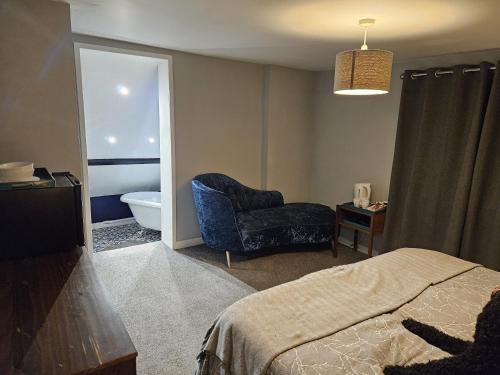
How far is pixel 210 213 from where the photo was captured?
3451mm

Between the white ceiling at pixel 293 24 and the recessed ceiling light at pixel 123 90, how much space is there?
1.19 metres

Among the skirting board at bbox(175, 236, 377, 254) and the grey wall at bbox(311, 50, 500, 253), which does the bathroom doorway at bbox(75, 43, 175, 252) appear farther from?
the grey wall at bbox(311, 50, 500, 253)

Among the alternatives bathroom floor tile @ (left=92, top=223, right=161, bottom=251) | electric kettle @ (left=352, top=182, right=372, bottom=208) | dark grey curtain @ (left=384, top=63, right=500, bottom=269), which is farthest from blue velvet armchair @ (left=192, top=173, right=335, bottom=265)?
bathroom floor tile @ (left=92, top=223, right=161, bottom=251)

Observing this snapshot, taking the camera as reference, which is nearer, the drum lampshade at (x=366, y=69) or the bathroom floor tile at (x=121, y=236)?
the drum lampshade at (x=366, y=69)

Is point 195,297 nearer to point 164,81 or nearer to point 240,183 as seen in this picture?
point 240,183

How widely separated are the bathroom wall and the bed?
10.4ft

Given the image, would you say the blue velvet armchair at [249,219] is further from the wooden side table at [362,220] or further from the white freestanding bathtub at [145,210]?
the white freestanding bathtub at [145,210]

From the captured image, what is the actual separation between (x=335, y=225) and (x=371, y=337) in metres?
2.53

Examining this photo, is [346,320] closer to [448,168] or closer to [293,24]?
[293,24]

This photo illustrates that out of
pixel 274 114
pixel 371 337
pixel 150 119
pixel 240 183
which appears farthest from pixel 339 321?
pixel 150 119

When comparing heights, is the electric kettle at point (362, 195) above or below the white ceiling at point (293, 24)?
below

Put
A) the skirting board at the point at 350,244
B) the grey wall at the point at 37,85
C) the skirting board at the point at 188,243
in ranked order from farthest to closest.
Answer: the skirting board at the point at 350,244, the skirting board at the point at 188,243, the grey wall at the point at 37,85

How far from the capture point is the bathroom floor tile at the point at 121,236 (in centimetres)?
399

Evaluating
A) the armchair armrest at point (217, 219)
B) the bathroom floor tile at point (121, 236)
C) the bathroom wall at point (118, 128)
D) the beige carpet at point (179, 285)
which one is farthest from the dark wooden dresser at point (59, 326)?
the bathroom wall at point (118, 128)
